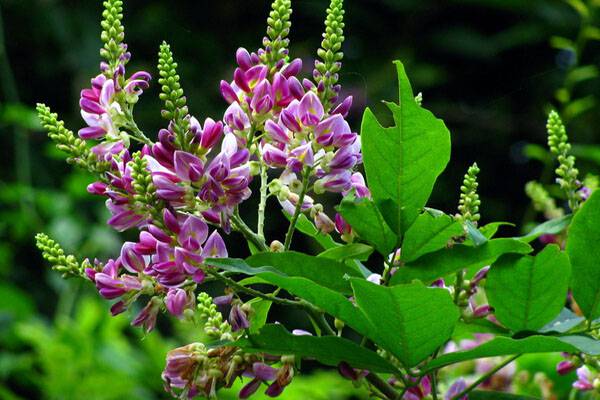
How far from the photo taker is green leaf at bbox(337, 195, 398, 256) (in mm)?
554

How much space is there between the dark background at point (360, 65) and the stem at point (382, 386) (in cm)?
233

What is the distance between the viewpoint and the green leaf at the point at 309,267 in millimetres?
531

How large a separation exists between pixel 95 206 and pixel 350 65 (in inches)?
47.8

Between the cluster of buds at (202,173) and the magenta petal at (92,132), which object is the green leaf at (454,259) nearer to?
the cluster of buds at (202,173)

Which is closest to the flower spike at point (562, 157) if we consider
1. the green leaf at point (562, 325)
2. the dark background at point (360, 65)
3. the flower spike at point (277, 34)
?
the green leaf at point (562, 325)

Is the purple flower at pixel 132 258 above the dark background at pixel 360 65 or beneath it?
above

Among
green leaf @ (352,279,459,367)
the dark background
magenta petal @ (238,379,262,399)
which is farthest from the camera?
the dark background

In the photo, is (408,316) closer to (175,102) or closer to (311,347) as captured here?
(311,347)

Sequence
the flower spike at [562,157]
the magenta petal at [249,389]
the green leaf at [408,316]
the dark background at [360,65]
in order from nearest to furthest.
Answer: the green leaf at [408,316] < the magenta petal at [249,389] < the flower spike at [562,157] < the dark background at [360,65]

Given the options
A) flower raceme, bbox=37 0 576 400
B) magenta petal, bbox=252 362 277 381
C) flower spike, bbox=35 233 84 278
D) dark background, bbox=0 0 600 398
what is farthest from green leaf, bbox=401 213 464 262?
dark background, bbox=0 0 600 398

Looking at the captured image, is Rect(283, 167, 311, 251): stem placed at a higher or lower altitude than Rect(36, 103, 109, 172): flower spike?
lower

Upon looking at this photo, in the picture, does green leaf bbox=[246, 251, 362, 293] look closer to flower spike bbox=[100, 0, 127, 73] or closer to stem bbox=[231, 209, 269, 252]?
stem bbox=[231, 209, 269, 252]

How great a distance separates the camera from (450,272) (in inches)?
21.6

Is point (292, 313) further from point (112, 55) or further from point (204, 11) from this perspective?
point (112, 55)
